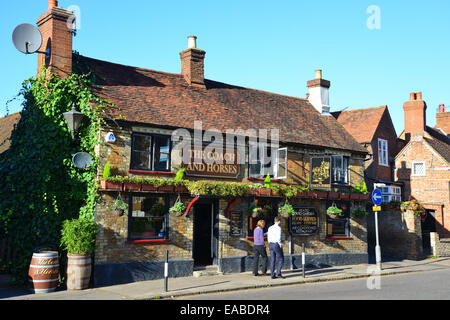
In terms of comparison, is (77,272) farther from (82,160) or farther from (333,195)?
Answer: (333,195)

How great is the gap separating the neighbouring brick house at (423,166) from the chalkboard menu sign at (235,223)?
1564cm

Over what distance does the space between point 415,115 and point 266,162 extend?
17.7 m

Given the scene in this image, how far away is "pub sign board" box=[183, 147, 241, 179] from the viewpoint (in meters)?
15.9

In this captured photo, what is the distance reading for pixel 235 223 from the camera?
1659 cm

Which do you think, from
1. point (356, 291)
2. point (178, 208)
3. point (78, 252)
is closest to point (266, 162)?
point (178, 208)

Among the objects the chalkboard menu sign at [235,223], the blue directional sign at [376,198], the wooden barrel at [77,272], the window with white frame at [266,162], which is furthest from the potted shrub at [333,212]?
the wooden barrel at [77,272]

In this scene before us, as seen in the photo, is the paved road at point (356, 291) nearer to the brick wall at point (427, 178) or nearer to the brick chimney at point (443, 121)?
the brick wall at point (427, 178)

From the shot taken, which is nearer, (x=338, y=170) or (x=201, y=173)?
(x=201, y=173)

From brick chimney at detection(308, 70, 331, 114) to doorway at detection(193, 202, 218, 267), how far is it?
389 inches

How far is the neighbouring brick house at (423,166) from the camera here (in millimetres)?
27703

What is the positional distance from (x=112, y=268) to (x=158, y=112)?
5.67m

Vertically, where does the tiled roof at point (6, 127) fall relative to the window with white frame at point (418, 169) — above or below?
above
